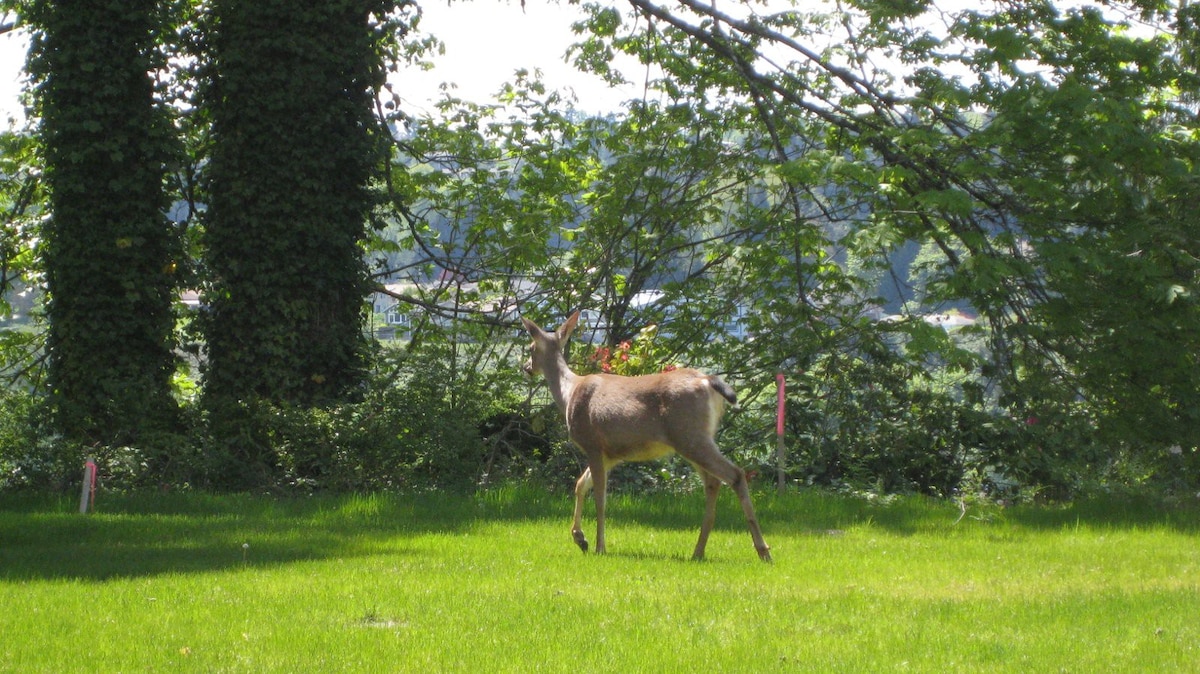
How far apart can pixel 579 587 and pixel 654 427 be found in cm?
181

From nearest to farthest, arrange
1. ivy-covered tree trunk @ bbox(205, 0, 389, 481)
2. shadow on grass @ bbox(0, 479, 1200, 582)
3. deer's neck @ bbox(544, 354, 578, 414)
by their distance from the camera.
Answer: shadow on grass @ bbox(0, 479, 1200, 582), deer's neck @ bbox(544, 354, 578, 414), ivy-covered tree trunk @ bbox(205, 0, 389, 481)

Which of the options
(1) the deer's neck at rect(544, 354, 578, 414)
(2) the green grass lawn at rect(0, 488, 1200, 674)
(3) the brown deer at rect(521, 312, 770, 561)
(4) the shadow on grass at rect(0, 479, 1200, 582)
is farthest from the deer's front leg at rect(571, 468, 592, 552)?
(4) the shadow on grass at rect(0, 479, 1200, 582)

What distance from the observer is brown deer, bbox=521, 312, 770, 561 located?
1034cm

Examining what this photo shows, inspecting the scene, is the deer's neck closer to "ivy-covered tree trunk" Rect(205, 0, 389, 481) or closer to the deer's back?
the deer's back

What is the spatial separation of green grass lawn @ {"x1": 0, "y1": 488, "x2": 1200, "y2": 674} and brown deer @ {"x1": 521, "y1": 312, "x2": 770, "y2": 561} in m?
0.45

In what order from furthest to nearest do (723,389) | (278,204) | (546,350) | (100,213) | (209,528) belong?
(278,204), (100,213), (546,350), (209,528), (723,389)

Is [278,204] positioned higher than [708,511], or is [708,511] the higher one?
[278,204]

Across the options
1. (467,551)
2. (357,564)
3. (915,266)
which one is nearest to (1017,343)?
(915,266)

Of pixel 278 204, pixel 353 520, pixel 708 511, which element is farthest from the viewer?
pixel 278 204

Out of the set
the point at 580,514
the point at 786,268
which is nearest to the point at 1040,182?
the point at 786,268

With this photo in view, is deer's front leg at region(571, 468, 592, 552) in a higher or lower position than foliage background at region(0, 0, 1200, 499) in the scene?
lower

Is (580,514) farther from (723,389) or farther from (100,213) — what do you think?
(100,213)

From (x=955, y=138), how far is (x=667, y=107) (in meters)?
5.06

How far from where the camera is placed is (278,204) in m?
16.8
